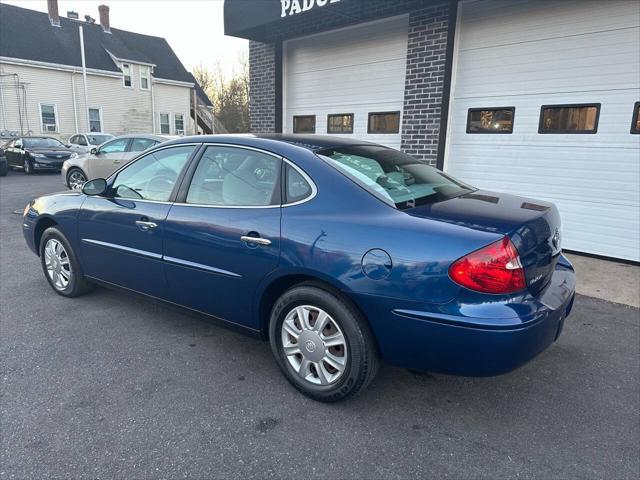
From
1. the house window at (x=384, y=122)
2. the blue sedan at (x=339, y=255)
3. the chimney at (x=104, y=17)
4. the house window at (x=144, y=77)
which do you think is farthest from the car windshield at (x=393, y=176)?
the chimney at (x=104, y=17)

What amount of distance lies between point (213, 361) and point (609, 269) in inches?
189

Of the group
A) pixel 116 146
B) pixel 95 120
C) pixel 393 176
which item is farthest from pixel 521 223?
pixel 95 120

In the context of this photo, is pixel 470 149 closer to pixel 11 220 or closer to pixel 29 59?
pixel 11 220

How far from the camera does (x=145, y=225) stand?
343 centimetres

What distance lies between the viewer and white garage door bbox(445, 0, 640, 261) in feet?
17.8

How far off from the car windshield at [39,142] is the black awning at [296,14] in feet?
42.5

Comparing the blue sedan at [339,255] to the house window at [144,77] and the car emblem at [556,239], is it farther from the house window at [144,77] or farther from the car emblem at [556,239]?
the house window at [144,77]

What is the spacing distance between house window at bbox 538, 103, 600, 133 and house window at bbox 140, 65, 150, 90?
27377 millimetres

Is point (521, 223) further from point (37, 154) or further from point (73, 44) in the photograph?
point (73, 44)

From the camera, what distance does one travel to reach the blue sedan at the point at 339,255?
2264mm

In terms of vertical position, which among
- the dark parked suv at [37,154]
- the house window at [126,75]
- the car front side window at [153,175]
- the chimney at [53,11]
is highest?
the chimney at [53,11]

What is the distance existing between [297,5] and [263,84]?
2.50 metres

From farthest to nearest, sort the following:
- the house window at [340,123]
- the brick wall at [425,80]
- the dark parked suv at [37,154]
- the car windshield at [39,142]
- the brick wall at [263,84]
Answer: the car windshield at [39,142] → the dark parked suv at [37,154] → the brick wall at [263,84] → the house window at [340,123] → the brick wall at [425,80]

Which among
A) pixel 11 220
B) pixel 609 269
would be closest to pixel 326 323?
pixel 609 269
